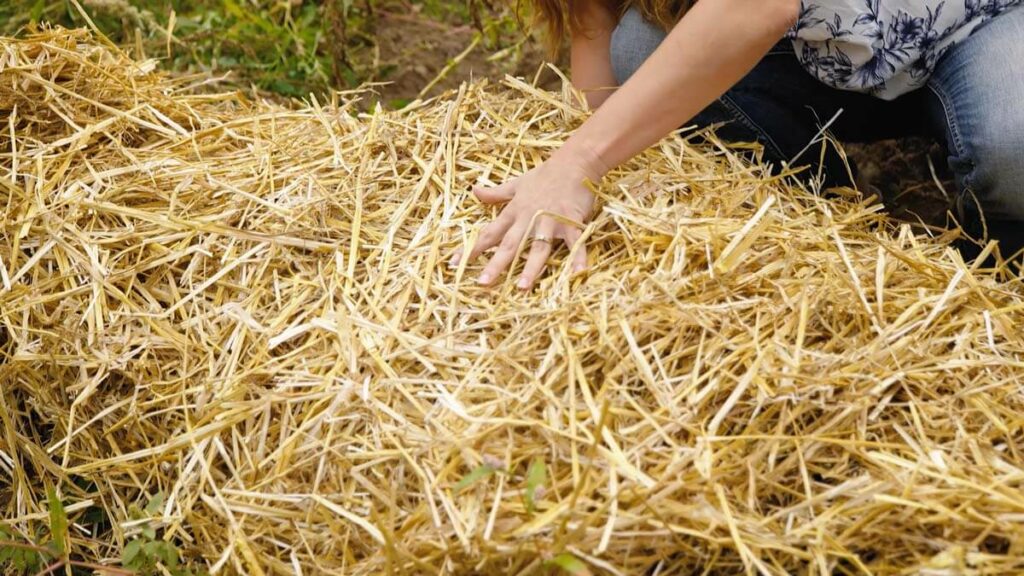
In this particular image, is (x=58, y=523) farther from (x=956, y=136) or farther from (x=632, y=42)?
(x=956, y=136)

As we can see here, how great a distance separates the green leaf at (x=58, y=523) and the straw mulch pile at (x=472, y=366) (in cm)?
6

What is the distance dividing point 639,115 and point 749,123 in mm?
447

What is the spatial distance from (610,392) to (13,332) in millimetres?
829

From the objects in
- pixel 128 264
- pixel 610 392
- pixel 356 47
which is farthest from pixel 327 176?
pixel 356 47

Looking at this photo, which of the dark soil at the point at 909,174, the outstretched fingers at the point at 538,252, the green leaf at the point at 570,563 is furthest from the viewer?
the dark soil at the point at 909,174

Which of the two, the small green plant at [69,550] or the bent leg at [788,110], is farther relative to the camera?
the bent leg at [788,110]

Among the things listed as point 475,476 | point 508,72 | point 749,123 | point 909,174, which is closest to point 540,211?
point 475,476

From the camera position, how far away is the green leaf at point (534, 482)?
1031mm

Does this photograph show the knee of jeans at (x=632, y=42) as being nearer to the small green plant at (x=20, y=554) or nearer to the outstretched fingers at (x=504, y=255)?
the outstretched fingers at (x=504, y=255)

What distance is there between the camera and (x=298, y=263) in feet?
4.68

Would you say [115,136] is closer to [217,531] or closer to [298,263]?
[298,263]

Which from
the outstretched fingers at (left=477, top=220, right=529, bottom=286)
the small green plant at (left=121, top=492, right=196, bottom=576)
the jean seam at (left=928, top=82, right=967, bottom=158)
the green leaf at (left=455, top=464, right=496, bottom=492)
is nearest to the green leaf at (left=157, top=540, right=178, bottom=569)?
the small green plant at (left=121, top=492, right=196, bottom=576)

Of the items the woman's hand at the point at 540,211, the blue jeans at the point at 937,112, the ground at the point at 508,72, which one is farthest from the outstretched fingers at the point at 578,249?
the ground at the point at 508,72

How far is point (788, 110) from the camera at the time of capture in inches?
72.2
